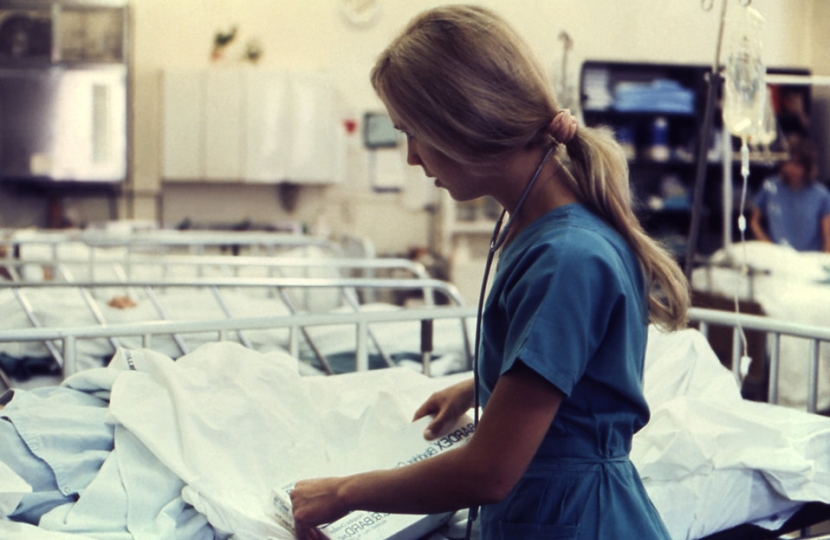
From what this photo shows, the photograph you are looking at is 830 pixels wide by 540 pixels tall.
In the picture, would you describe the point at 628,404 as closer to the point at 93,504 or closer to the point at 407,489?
the point at 407,489

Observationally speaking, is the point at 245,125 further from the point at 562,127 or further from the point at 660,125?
the point at 562,127

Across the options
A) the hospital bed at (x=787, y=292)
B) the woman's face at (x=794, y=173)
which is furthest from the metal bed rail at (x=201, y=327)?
the woman's face at (x=794, y=173)

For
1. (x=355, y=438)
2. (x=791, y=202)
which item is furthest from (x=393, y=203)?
(x=355, y=438)

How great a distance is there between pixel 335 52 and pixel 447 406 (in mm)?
5808

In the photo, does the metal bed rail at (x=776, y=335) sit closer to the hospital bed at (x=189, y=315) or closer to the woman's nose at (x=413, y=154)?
the hospital bed at (x=189, y=315)

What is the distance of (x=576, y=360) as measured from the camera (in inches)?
36.3

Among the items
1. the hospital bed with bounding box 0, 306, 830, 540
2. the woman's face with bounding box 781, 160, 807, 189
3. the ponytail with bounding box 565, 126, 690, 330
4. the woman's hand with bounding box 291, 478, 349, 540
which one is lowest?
the hospital bed with bounding box 0, 306, 830, 540

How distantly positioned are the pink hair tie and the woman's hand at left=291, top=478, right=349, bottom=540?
0.49m

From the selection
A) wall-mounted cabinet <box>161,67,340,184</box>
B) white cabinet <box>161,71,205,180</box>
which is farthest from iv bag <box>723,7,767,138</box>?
white cabinet <box>161,71,205,180</box>

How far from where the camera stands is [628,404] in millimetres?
1036

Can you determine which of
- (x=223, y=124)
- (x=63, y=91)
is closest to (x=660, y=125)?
(x=223, y=124)

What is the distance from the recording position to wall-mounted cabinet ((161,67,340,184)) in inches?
249

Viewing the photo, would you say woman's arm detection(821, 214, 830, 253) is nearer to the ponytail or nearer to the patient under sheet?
the patient under sheet

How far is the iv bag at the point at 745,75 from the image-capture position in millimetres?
2529
